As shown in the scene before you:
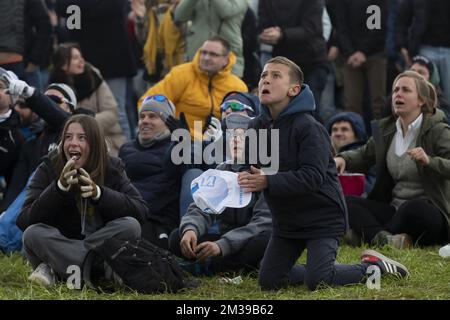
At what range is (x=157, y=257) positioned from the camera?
20.2 feet

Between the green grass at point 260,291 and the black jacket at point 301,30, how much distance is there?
3425 mm

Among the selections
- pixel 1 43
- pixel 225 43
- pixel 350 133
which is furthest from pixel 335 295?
pixel 1 43

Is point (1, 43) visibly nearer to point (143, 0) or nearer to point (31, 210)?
point (143, 0)

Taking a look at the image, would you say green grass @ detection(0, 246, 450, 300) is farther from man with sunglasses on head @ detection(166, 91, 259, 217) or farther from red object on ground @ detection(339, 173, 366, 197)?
red object on ground @ detection(339, 173, 366, 197)

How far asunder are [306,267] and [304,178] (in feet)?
2.06

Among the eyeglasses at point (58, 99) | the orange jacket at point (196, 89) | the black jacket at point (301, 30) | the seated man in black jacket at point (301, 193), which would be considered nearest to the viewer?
the seated man in black jacket at point (301, 193)

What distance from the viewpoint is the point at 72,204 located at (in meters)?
6.42

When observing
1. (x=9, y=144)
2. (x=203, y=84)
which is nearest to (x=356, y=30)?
(x=203, y=84)

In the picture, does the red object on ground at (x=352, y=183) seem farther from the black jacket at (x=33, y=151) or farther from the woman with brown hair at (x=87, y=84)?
the woman with brown hair at (x=87, y=84)

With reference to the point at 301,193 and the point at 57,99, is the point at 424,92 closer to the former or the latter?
the point at 301,193

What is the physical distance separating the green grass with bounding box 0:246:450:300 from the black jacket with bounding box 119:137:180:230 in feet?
2.99

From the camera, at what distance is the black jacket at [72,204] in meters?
6.29

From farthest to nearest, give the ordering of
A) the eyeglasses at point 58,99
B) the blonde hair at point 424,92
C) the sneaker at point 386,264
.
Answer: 1. the eyeglasses at point 58,99
2. the blonde hair at point 424,92
3. the sneaker at point 386,264

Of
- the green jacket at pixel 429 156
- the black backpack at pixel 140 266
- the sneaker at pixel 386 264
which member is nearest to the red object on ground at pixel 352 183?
the green jacket at pixel 429 156
